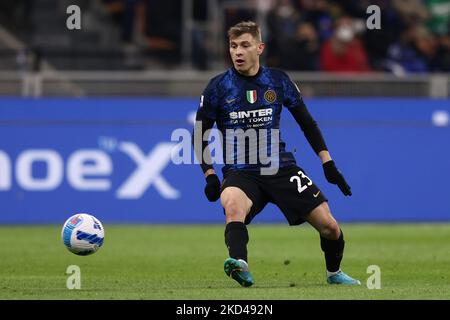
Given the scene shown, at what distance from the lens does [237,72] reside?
1052cm

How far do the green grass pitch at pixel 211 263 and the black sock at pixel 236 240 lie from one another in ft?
1.01

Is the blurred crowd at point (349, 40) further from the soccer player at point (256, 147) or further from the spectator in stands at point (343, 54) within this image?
Answer: the soccer player at point (256, 147)

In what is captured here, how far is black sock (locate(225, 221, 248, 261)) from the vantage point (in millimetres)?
9844

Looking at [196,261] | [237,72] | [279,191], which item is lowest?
[196,261]

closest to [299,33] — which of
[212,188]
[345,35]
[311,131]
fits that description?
[345,35]

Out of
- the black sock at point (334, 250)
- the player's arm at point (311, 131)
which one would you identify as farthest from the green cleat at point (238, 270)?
the player's arm at point (311, 131)

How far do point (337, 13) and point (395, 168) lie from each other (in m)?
4.85

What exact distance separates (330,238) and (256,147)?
1068 millimetres

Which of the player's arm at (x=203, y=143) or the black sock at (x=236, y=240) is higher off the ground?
the player's arm at (x=203, y=143)

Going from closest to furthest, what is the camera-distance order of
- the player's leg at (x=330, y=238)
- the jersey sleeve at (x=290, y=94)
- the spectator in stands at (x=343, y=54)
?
1. the player's leg at (x=330, y=238)
2. the jersey sleeve at (x=290, y=94)
3. the spectator in stands at (x=343, y=54)

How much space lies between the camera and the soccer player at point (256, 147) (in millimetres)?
10312
